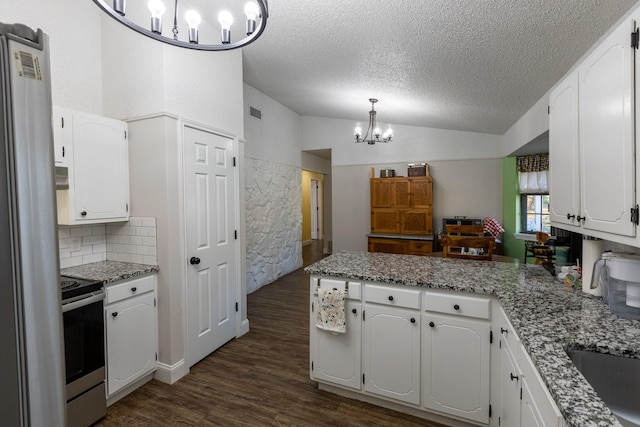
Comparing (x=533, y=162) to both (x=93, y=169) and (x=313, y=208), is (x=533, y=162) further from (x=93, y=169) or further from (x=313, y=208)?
(x=313, y=208)

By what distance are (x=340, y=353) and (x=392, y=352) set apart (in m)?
0.37

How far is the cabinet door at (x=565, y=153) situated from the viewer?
1520mm

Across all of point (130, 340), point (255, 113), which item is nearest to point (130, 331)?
point (130, 340)

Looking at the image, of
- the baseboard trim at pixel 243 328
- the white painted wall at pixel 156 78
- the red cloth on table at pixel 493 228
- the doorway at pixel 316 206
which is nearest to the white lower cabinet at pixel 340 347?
the baseboard trim at pixel 243 328

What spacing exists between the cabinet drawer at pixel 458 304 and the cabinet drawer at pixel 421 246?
357cm

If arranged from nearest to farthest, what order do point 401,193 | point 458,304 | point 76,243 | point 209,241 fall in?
1. point 458,304
2. point 76,243
3. point 209,241
4. point 401,193

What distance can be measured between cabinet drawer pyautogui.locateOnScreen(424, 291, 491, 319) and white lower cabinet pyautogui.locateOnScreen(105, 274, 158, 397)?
6.82 feet

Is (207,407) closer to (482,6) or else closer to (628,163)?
(628,163)

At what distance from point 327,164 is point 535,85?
5.61 metres

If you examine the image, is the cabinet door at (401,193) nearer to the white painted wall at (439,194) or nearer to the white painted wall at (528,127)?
the white painted wall at (439,194)

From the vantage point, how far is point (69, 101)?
2.48 metres

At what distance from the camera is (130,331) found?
2281mm

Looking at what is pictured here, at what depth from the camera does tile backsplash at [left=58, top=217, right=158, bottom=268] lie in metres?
2.45

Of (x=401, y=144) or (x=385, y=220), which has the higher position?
(x=401, y=144)
